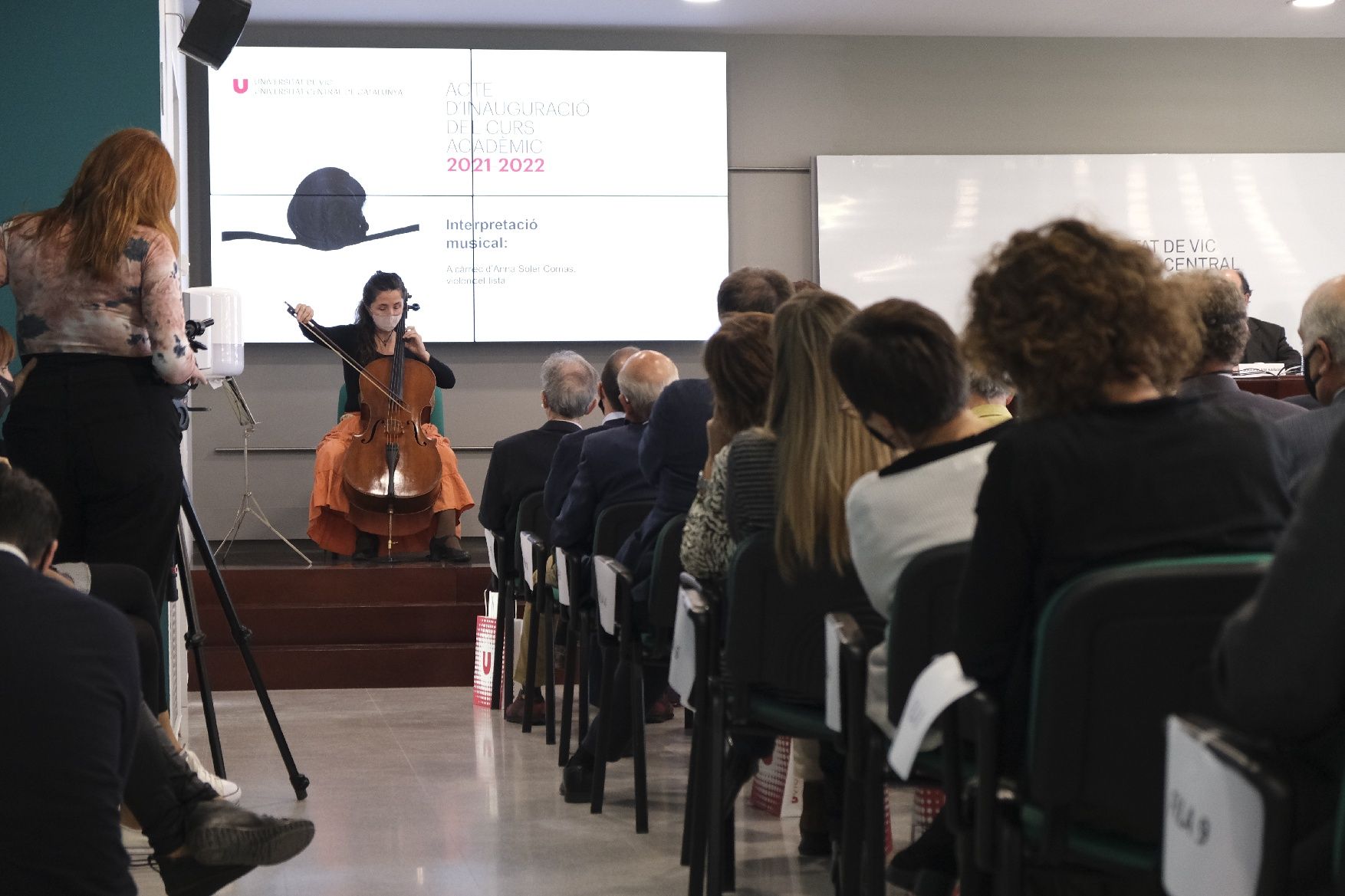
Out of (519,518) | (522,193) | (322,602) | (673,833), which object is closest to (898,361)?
(673,833)

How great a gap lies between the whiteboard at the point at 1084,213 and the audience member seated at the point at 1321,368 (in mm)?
5362

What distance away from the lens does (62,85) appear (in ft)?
12.8

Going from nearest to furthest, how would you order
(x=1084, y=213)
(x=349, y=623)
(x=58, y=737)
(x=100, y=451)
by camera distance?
(x=58, y=737) → (x=100, y=451) → (x=349, y=623) → (x=1084, y=213)

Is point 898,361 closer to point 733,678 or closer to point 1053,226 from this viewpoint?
point 1053,226

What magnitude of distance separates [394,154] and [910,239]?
298 cm

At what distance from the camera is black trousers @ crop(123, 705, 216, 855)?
90.5 inches

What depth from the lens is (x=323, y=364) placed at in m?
8.01

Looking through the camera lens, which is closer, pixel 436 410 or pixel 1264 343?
pixel 436 410

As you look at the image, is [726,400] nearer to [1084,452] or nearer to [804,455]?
[804,455]

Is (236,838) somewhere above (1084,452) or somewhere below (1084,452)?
below

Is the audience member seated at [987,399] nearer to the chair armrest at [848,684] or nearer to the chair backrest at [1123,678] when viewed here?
the chair armrest at [848,684]

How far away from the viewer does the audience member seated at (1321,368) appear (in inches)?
102

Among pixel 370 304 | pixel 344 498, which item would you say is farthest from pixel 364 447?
pixel 370 304

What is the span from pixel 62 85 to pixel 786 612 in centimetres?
274
